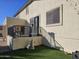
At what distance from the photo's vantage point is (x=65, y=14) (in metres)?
9.42

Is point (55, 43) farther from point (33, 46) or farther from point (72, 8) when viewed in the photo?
point (72, 8)

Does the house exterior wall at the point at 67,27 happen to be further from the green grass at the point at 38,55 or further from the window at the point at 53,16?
the green grass at the point at 38,55

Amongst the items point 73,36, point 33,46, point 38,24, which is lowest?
point 33,46

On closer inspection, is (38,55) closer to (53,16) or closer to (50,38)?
(50,38)

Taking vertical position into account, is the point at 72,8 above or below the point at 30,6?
below

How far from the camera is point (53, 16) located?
11242mm

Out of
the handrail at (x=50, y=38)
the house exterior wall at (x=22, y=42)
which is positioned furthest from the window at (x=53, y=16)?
the house exterior wall at (x=22, y=42)

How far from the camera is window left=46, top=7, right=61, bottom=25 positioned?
1037 centimetres

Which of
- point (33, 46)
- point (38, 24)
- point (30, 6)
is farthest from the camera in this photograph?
point (30, 6)

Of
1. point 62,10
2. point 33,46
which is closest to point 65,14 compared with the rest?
point 62,10

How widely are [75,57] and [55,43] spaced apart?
18.4 feet

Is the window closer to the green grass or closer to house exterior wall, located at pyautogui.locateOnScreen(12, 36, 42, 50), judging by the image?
house exterior wall, located at pyautogui.locateOnScreen(12, 36, 42, 50)

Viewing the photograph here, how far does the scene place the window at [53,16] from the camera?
1037cm

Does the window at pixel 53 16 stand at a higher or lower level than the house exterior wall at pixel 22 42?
higher
